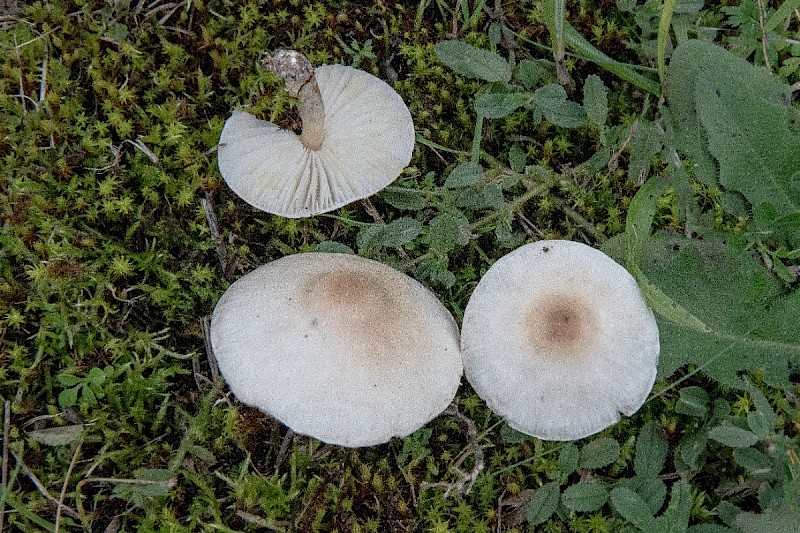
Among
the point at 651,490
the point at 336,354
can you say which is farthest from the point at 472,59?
the point at 651,490

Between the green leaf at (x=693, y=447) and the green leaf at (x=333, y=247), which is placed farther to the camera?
the green leaf at (x=333, y=247)

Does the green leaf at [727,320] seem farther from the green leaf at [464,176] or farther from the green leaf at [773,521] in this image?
the green leaf at [464,176]

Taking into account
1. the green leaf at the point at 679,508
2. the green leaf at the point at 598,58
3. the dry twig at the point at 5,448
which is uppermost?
the green leaf at the point at 598,58

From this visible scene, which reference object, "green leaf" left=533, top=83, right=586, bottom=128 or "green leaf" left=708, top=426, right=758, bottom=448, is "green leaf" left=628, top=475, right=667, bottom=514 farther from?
"green leaf" left=533, top=83, right=586, bottom=128

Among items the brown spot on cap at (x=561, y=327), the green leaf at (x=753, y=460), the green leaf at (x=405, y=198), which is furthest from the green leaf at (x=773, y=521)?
the green leaf at (x=405, y=198)

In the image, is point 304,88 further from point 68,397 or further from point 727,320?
point 727,320

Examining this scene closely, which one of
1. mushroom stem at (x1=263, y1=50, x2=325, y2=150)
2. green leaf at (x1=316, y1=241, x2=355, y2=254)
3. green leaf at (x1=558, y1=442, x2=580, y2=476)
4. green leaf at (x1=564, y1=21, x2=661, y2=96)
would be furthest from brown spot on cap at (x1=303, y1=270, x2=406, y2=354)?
green leaf at (x1=564, y1=21, x2=661, y2=96)

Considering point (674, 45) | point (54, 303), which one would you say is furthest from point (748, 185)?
point (54, 303)
